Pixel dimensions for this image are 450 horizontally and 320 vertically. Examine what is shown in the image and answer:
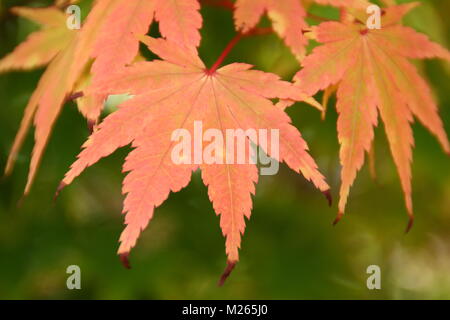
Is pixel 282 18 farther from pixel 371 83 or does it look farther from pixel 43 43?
pixel 43 43

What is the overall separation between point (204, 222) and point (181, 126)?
611 mm

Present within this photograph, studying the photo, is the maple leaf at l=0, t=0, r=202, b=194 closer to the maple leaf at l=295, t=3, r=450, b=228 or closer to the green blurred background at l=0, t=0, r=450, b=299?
the maple leaf at l=295, t=3, r=450, b=228

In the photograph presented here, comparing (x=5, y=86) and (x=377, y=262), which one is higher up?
(x=5, y=86)

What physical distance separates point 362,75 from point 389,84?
40 millimetres

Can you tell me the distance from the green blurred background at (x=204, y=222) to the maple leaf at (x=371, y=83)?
0.37 meters

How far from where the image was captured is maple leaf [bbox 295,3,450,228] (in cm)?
52

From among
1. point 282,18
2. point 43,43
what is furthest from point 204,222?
point 282,18

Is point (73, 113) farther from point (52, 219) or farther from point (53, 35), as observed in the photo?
point (53, 35)

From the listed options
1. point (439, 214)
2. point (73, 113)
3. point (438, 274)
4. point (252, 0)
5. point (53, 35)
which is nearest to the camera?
point (252, 0)

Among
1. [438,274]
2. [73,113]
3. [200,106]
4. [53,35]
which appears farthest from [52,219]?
[438,274]

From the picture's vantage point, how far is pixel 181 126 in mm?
494

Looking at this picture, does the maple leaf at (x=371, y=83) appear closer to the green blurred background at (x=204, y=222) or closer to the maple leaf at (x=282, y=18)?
the maple leaf at (x=282, y=18)

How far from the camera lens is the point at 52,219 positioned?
1.07 meters

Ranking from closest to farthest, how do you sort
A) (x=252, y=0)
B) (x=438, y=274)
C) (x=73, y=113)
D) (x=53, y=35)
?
(x=252, y=0) → (x=53, y=35) → (x=73, y=113) → (x=438, y=274)
